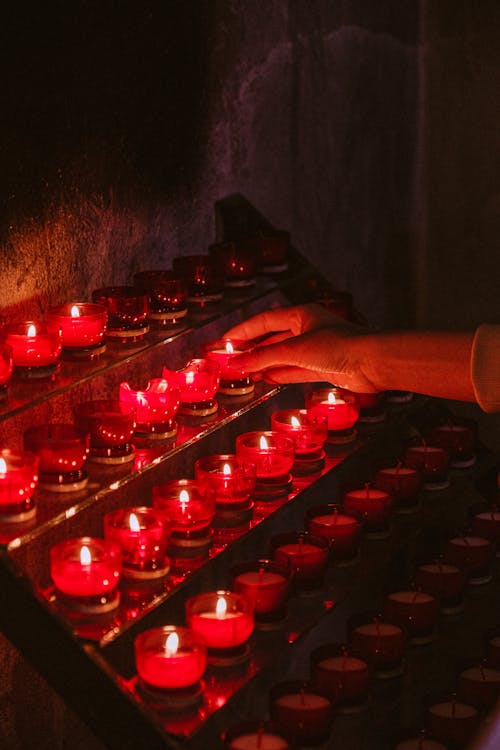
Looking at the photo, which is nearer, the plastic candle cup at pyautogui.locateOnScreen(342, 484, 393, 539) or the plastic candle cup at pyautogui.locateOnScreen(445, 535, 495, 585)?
the plastic candle cup at pyautogui.locateOnScreen(342, 484, 393, 539)

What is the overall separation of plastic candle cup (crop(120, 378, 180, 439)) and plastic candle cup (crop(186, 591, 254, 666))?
1.08 ft

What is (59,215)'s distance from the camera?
2.47 m

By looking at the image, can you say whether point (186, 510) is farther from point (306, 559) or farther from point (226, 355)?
point (226, 355)

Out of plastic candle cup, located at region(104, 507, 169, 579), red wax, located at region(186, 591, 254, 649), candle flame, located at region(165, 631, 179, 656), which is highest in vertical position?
plastic candle cup, located at region(104, 507, 169, 579)

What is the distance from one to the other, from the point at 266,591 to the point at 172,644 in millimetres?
283

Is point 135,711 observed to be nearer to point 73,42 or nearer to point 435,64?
point 73,42

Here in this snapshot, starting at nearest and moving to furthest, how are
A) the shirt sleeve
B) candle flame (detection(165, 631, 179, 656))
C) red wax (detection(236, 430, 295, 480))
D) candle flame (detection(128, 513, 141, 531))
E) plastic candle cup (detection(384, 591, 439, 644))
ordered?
candle flame (detection(165, 631, 179, 656)), candle flame (detection(128, 513, 141, 531)), the shirt sleeve, red wax (detection(236, 430, 295, 480)), plastic candle cup (detection(384, 591, 439, 644))

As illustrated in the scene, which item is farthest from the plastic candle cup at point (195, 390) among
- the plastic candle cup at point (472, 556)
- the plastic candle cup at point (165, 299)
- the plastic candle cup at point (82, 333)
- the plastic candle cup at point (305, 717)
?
the plastic candle cup at point (472, 556)

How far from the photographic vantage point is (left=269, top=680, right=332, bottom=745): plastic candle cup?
2.36m

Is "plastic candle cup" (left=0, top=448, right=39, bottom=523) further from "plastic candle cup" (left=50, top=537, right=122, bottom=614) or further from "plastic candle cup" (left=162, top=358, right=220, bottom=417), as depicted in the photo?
"plastic candle cup" (left=162, top=358, right=220, bottom=417)

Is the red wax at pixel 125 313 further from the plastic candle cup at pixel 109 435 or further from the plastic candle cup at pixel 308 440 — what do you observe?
the plastic candle cup at pixel 308 440

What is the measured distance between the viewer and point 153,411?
2.35 m

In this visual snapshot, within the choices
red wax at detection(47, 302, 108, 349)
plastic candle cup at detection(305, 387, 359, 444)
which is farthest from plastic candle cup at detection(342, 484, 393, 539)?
red wax at detection(47, 302, 108, 349)

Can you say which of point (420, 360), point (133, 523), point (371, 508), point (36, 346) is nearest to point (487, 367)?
point (420, 360)
